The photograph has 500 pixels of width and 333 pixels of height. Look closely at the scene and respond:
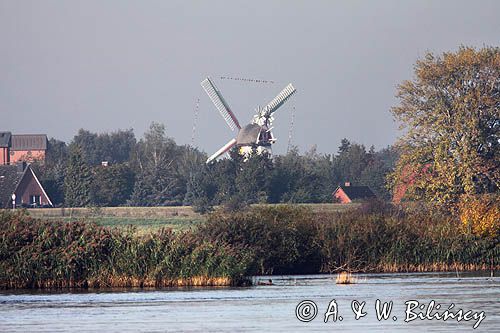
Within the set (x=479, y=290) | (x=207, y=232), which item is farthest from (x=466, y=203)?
(x=479, y=290)

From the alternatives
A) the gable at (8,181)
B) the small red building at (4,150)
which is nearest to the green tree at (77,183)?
the gable at (8,181)

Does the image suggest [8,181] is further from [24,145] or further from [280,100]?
[24,145]

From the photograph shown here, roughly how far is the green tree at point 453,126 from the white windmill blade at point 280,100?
5673 centimetres

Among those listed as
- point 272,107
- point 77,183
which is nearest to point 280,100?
point 272,107

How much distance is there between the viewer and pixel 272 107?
412 ft

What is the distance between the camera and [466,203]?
6072 cm

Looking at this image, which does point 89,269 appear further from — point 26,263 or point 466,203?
point 466,203

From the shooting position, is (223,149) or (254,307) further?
(223,149)

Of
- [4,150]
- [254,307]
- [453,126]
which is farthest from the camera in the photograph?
[4,150]

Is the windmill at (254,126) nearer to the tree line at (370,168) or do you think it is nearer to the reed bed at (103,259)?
the tree line at (370,168)

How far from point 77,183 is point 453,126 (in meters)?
49.2

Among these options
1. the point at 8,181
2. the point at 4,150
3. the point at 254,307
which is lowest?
the point at 254,307

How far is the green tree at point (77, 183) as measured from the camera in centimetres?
10706

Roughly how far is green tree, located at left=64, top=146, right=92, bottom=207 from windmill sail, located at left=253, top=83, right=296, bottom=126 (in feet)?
67.3
